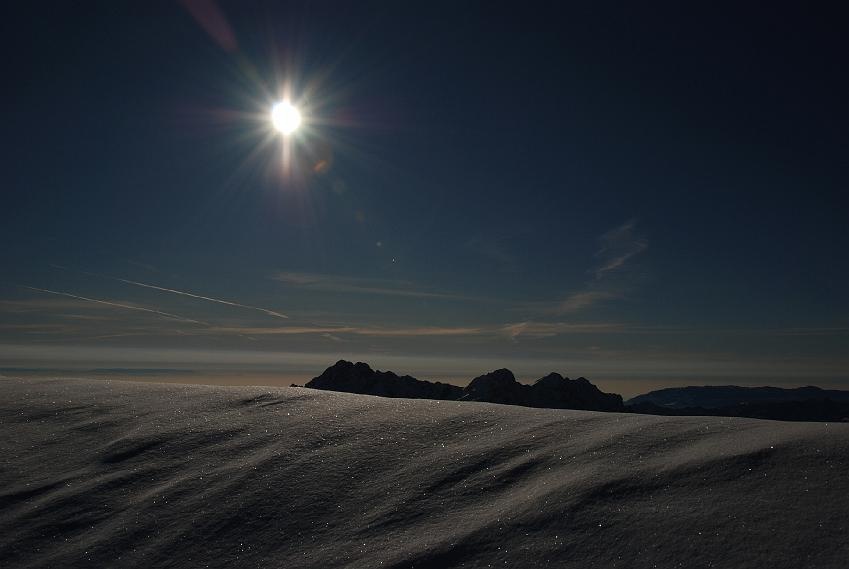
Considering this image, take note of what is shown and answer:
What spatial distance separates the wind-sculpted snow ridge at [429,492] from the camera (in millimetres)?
2422

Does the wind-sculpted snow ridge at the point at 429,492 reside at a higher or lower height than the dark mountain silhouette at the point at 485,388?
lower

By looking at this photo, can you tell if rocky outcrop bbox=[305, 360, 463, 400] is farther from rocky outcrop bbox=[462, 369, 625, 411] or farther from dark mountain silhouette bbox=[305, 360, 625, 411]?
rocky outcrop bbox=[462, 369, 625, 411]

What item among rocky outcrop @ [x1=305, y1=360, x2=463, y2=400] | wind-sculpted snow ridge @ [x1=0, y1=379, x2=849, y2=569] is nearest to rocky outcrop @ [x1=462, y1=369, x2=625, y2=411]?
rocky outcrop @ [x1=305, y1=360, x2=463, y2=400]

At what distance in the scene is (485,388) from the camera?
9262 centimetres

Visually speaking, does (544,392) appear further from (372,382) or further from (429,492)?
(429,492)

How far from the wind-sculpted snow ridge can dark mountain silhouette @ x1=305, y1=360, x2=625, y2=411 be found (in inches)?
3448

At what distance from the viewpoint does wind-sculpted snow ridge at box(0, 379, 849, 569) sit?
2422mm

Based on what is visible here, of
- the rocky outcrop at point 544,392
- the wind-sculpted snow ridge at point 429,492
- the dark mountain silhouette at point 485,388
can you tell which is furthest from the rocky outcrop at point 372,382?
the wind-sculpted snow ridge at point 429,492

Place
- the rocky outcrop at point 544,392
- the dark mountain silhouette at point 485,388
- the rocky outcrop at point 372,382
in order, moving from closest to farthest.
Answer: the rocky outcrop at point 544,392 → the dark mountain silhouette at point 485,388 → the rocky outcrop at point 372,382

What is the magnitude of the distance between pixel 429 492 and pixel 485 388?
302 feet

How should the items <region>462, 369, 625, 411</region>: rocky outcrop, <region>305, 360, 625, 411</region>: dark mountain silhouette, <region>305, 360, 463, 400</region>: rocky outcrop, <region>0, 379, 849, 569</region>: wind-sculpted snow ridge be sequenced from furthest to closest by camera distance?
<region>305, 360, 463, 400</region>: rocky outcrop < <region>305, 360, 625, 411</region>: dark mountain silhouette < <region>462, 369, 625, 411</region>: rocky outcrop < <region>0, 379, 849, 569</region>: wind-sculpted snow ridge

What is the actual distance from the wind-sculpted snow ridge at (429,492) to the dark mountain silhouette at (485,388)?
87577 mm

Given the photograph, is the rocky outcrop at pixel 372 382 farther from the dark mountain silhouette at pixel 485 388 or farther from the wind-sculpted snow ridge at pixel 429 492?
the wind-sculpted snow ridge at pixel 429 492

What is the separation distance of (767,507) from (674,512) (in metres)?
0.43
